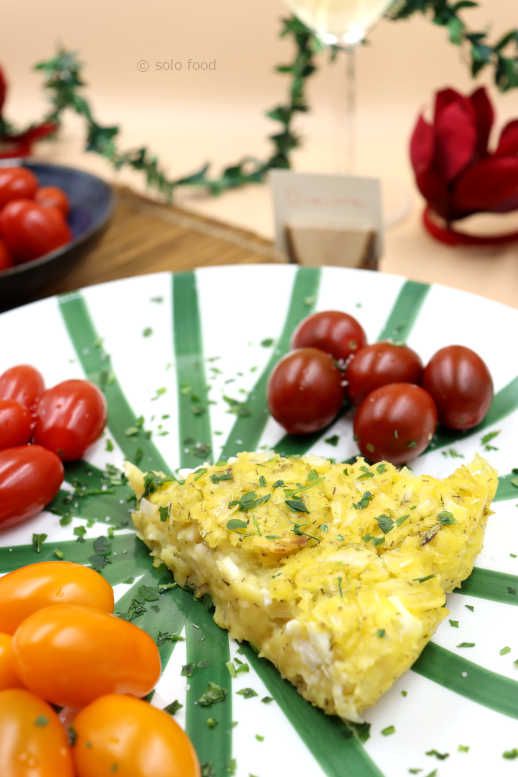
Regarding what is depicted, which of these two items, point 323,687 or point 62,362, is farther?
point 62,362

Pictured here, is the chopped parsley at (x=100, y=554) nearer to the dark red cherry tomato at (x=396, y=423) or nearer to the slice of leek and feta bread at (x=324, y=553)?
the slice of leek and feta bread at (x=324, y=553)

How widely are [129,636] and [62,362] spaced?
3.97 ft

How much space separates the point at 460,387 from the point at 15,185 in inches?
73.3

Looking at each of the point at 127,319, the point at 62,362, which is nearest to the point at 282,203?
the point at 127,319

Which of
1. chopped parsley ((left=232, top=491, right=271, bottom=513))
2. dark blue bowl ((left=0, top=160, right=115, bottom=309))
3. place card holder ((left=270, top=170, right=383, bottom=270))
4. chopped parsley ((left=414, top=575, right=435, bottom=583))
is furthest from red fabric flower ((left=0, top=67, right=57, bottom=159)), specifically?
chopped parsley ((left=414, top=575, right=435, bottom=583))

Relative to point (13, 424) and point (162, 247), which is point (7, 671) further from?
point (162, 247)

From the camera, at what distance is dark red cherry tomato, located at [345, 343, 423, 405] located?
7.25 ft

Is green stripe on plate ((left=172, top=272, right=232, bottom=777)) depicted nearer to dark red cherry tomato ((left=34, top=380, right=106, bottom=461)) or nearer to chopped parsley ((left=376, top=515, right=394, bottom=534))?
dark red cherry tomato ((left=34, top=380, right=106, bottom=461))

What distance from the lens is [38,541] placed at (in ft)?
6.65

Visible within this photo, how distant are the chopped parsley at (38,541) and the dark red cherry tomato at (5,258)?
1236mm

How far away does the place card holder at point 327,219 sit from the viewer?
9.43 feet

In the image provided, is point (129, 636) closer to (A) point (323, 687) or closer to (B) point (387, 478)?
(A) point (323, 687)

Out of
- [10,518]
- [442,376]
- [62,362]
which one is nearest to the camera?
[10,518]

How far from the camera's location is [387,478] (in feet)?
6.09
